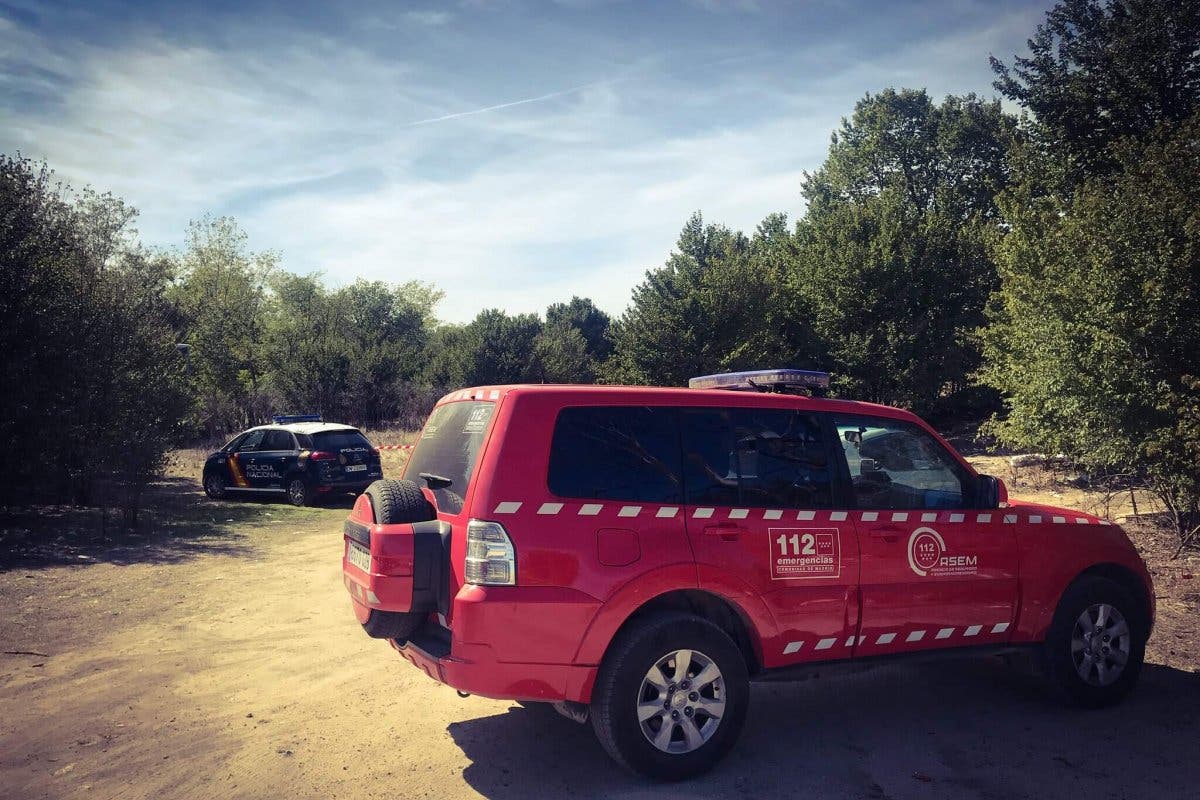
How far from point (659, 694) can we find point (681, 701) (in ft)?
0.41

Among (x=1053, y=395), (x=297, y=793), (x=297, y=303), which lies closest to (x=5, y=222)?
(x=297, y=793)

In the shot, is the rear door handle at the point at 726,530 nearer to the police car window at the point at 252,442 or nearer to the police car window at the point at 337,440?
the police car window at the point at 337,440

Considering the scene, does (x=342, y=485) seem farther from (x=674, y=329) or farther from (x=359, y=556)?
(x=674, y=329)

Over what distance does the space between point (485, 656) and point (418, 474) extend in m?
1.30

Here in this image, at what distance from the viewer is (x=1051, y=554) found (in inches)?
215

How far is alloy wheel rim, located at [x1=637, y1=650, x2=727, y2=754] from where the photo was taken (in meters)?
4.28

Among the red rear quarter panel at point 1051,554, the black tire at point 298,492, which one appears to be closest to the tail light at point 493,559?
the red rear quarter panel at point 1051,554

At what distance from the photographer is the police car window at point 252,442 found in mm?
16641

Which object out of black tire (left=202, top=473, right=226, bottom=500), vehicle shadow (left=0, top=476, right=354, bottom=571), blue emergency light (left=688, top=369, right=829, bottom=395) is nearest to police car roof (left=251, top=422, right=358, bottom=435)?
vehicle shadow (left=0, top=476, right=354, bottom=571)

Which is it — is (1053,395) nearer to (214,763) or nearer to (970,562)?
(970,562)

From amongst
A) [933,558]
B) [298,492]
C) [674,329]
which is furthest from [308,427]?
[674,329]

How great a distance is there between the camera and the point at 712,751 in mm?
4406

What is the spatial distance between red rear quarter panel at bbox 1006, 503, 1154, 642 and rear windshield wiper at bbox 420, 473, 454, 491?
342 cm

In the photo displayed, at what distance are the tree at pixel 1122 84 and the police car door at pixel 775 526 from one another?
18917 mm
